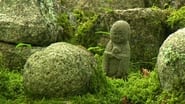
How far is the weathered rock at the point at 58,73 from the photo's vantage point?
806cm

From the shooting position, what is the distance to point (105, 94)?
852 centimetres

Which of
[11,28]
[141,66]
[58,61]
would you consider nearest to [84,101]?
[58,61]

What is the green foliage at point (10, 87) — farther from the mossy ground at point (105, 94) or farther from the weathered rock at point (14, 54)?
the weathered rock at point (14, 54)

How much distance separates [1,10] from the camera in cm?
1145

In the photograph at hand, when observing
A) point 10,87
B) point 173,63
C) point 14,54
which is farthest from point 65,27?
point 173,63

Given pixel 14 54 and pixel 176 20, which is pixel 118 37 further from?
pixel 176 20

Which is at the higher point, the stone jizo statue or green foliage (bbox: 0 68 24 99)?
the stone jizo statue

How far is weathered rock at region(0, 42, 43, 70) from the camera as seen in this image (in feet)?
36.9

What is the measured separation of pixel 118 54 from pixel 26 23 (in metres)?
2.16

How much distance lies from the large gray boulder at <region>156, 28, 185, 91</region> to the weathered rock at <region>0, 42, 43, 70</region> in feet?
13.1

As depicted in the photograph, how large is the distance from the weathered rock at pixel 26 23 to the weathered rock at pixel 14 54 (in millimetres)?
124

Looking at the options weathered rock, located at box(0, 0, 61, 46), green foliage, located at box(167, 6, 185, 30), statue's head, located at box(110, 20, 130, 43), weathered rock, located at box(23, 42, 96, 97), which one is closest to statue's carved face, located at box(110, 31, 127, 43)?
statue's head, located at box(110, 20, 130, 43)

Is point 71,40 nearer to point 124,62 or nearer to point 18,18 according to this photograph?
point 18,18

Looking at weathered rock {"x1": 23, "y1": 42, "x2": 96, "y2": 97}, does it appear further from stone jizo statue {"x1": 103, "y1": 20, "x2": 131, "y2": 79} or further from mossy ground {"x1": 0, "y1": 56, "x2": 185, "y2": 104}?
stone jizo statue {"x1": 103, "y1": 20, "x2": 131, "y2": 79}
